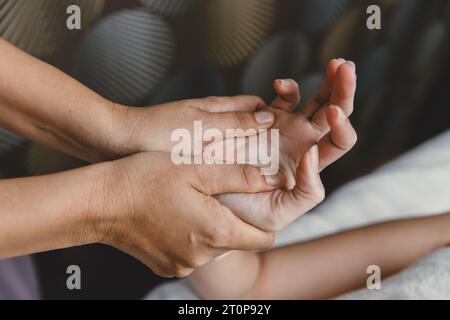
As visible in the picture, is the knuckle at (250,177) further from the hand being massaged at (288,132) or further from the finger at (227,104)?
the finger at (227,104)

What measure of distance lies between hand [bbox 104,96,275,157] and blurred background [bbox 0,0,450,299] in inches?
8.6

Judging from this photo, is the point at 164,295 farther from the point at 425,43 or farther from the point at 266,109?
the point at 425,43

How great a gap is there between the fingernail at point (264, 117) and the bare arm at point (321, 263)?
0.23 meters

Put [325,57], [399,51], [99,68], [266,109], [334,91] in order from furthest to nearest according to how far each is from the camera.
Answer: [399,51] → [325,57] → [99,68] → [266,109] → [334,91]

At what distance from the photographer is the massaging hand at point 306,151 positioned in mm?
713

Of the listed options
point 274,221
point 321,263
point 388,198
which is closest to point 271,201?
point 274,221

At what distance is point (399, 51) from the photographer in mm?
1557

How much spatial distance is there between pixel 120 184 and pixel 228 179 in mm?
143

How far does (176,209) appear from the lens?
725 millimetres

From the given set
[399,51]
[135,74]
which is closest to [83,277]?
[135,74]

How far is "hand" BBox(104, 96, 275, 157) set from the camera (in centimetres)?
85

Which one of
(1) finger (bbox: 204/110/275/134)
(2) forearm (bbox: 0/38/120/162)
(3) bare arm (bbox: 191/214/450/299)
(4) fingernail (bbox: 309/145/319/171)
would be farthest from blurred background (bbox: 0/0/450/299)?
(4) fingernail (bbox: 309/145/319/171)

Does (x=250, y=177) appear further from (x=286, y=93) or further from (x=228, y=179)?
(x=286, y=93)
